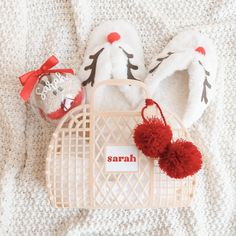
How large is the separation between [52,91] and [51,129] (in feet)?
0.54

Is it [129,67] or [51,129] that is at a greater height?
[129,67]

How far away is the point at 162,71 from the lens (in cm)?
104

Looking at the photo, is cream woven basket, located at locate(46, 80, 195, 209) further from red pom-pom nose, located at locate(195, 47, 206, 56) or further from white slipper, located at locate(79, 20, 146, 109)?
red pom-pom nose, located at locate(195, 47, 206, 56)

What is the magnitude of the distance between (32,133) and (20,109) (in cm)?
7

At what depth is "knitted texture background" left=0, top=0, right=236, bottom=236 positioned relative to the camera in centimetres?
110

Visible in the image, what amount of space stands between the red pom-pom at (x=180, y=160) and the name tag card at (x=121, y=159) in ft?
0.26

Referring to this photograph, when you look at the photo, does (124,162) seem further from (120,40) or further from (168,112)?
(120,40)

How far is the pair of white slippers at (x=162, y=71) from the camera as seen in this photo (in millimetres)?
1039

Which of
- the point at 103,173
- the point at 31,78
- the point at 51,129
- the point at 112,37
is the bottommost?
the point at 103,173

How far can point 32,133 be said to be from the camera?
3.72 ft


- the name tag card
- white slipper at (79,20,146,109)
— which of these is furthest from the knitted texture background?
the name tag card

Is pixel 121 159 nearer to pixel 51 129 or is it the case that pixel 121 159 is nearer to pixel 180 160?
pixel 180 160

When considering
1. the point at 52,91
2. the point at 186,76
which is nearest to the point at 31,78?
the point at 52,91

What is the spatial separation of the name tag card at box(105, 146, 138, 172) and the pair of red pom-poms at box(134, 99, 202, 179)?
0.05 metres
